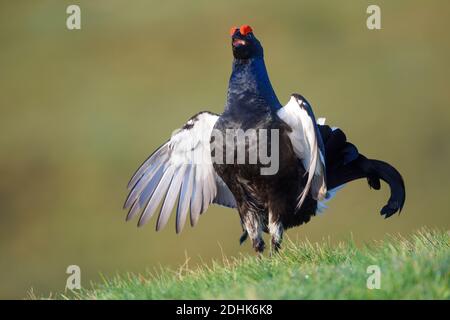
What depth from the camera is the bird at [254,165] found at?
8.55 m

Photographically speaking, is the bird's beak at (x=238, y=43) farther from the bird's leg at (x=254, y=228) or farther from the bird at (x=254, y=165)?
the bird's leg at (x=254, y=228)

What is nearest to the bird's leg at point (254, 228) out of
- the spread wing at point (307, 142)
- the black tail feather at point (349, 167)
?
the spread wing at point (307, 142)

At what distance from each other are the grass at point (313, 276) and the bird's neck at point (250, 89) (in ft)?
4.22

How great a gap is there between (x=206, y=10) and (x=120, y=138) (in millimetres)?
7978

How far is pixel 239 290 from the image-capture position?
6.68 meters

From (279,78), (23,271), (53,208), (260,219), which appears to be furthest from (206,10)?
(260,219)

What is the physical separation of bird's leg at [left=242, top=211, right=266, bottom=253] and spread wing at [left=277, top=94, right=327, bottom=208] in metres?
0.46

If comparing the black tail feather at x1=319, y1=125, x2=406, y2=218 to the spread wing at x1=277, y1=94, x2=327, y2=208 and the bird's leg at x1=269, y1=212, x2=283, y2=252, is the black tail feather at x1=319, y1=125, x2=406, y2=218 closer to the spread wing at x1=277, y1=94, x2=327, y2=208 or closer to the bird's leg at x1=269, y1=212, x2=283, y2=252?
the spread wing at x1=277, y1=94, x2=327, y2=208

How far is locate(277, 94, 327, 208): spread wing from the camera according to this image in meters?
8.27

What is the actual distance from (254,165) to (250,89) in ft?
2.64

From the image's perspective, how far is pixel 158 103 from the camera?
32.4 metres

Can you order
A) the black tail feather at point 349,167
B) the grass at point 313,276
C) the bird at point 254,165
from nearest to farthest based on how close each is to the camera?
the grass at point 313,276
the bird at point 254,165
the black tail feather at point 349,167

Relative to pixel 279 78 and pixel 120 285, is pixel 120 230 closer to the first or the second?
pixel 279 78

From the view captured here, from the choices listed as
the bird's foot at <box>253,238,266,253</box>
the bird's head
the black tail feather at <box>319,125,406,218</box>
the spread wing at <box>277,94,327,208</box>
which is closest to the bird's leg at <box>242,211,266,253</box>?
the bird's foot at <box>253,238,266,253</box>
